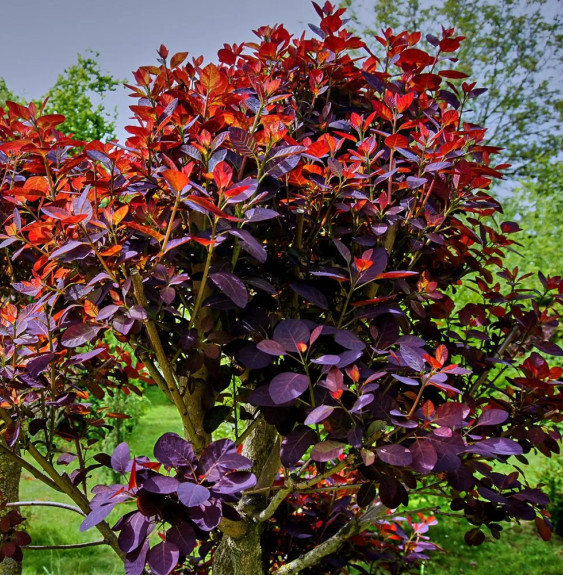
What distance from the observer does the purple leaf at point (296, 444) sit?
1.11m

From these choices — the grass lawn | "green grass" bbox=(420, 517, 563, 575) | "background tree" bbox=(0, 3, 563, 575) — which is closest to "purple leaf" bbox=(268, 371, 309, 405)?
"background tree" bbox=(0, 3, 563, 575)

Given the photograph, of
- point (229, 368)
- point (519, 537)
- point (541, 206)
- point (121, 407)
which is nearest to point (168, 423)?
point (121, 407)

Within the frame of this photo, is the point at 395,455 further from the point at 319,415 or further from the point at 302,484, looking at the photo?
the point at 302,484

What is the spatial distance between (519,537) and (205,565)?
3.55 m

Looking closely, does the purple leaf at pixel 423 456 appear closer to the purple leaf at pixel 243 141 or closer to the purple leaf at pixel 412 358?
the purple leaf at pixel 412 358

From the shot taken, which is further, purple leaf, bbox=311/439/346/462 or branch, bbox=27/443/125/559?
branch, bbox=27/443/125/559

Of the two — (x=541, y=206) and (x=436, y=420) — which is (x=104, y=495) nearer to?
(x=436, y=420)

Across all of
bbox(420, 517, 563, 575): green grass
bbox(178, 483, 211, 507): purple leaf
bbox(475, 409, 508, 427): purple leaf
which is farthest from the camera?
bbox(420, 517, 563, 575): green grass

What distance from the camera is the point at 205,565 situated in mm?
2104

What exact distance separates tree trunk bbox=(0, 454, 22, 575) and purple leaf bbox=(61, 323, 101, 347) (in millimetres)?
1354

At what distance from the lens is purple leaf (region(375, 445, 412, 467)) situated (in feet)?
3.21

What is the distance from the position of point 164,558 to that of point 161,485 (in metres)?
0.13

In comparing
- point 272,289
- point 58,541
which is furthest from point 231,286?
point 58,541

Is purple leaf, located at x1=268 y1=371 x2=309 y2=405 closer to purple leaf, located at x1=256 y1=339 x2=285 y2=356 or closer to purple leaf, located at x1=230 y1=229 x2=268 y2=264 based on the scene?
purple leaf, located at x1=256 y1=339 x2=285 y2=356
